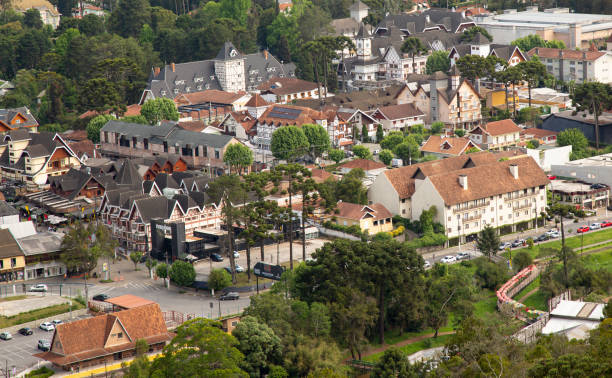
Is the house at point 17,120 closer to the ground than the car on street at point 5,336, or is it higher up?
higher up

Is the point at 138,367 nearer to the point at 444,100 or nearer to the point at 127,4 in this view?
the point at 444,100

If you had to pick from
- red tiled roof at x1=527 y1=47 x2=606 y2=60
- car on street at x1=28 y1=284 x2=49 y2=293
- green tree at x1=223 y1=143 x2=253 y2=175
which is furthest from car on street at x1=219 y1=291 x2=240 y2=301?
red tiled roof at x1=527 y1=47 x2=606 y2=60

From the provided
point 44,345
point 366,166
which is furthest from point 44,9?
point 44,345

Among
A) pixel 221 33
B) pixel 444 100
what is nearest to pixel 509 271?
pixel 444 100

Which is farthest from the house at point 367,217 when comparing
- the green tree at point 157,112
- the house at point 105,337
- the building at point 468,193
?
the green tree at point 157,112

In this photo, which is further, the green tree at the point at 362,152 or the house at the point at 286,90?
the house at the point at 286,90

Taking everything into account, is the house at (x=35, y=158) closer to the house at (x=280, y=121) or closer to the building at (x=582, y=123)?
the house at (x=280, y=121)

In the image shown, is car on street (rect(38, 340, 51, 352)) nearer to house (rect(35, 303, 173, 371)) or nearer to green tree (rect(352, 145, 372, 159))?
house (rect(35, 303, 173, 371))
